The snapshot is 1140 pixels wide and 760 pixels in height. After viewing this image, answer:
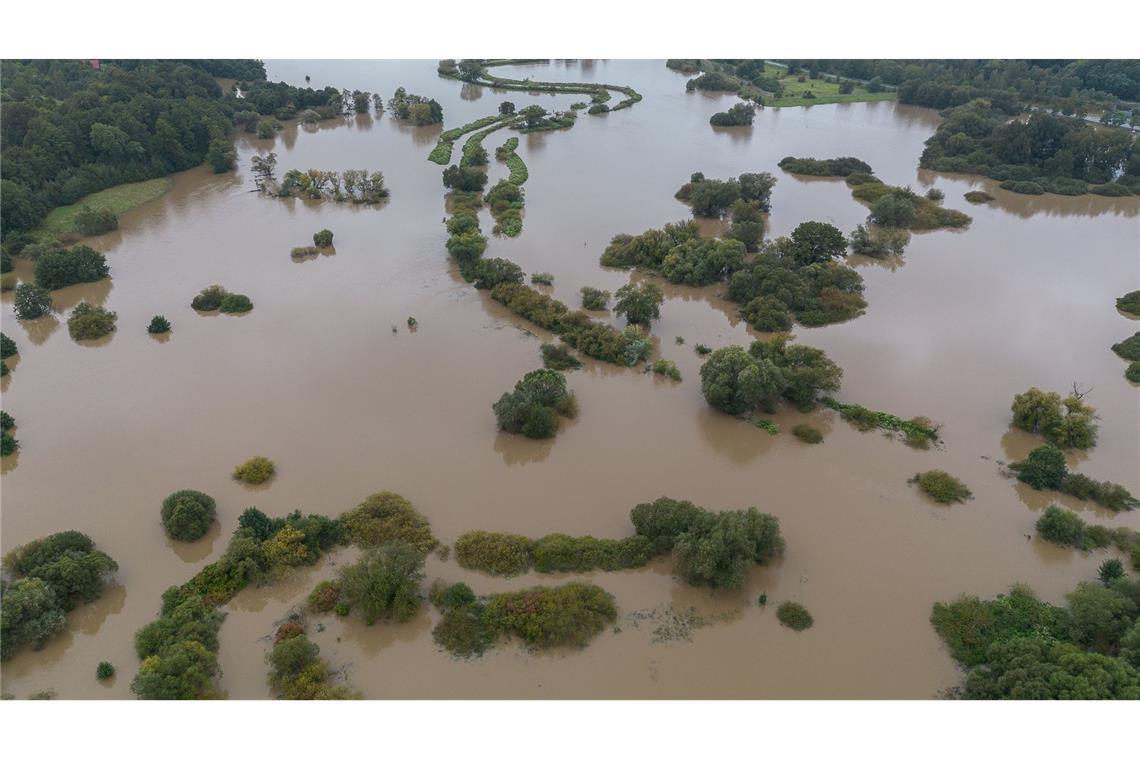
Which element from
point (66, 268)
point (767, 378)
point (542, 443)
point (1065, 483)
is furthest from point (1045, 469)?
point (66, 268)

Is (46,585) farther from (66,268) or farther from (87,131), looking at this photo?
(87,131)

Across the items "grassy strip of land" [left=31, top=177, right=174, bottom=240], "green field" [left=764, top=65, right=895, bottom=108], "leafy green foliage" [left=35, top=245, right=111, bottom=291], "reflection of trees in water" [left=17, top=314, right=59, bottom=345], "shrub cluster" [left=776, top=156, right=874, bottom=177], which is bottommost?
"reflection of trees in water" [left=17, top=314, right=59, bottom=345]

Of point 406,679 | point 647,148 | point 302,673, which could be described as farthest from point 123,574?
point 647,148

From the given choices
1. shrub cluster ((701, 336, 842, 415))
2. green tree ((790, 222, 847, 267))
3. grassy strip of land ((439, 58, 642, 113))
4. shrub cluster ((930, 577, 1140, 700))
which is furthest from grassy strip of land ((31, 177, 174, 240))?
shrub cluster ((930, 577, 1140, 700))

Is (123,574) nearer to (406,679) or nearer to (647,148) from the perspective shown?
(406,679)

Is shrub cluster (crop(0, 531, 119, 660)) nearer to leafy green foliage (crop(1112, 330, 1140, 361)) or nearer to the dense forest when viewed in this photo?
leafy green foliage (crop(1112, 330, 1140, 361))

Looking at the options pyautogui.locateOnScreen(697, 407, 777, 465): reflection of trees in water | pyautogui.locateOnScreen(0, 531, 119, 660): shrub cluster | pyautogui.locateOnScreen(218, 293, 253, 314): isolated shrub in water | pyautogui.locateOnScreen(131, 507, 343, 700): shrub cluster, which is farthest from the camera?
pyautogui.locateOnScreen(218, 293, 253, 314): isolated shrub in water
